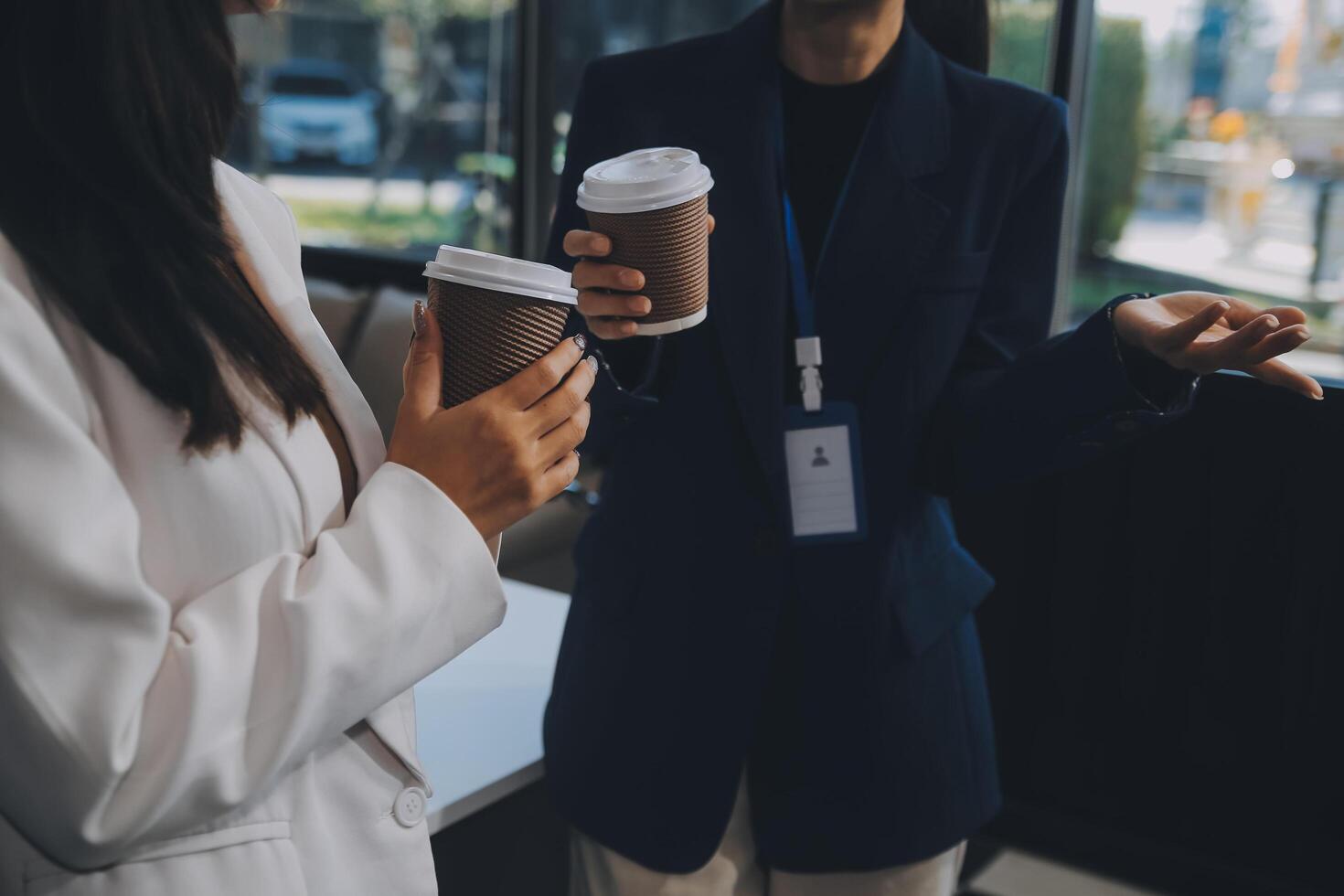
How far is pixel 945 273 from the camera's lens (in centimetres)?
125

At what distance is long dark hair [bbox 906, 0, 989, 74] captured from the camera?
147 cm

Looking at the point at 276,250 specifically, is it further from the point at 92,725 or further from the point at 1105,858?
the point at 1105,858

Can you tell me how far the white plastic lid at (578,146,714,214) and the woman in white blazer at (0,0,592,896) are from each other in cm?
21

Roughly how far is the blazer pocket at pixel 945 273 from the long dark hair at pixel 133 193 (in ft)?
2.40

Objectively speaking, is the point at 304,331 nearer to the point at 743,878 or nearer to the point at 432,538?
the point at 432,538

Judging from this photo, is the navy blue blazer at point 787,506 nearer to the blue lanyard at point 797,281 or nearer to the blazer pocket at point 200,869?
the blue lanyard at point 797,281

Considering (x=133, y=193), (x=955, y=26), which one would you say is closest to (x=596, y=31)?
(x=955, y=26)

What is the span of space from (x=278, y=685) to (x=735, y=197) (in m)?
0.76

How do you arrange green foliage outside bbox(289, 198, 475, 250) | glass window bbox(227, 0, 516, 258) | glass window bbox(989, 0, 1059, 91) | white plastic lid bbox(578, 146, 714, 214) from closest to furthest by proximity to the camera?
1. white plastic lid bbox(578, 146, 714, 214)
2. glass window bbox(989, 0, 1059, 91)
3. glass window bbox(227, 0, 516, 258)
4. green foliage outside bbox(289, 198, 475, 250)

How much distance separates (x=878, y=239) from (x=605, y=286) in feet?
1.19

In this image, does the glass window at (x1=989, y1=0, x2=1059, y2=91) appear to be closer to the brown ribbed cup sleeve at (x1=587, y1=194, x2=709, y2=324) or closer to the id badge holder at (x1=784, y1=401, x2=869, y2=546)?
the id badge holder at (x1=784, y1=401, x2=869, y2=546)

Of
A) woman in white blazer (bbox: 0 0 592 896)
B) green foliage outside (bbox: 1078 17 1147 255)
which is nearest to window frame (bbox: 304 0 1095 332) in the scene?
green foliage outside (bbox: 1078 17 1147 255)

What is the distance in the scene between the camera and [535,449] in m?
0.81

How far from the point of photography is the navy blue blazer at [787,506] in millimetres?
1241
